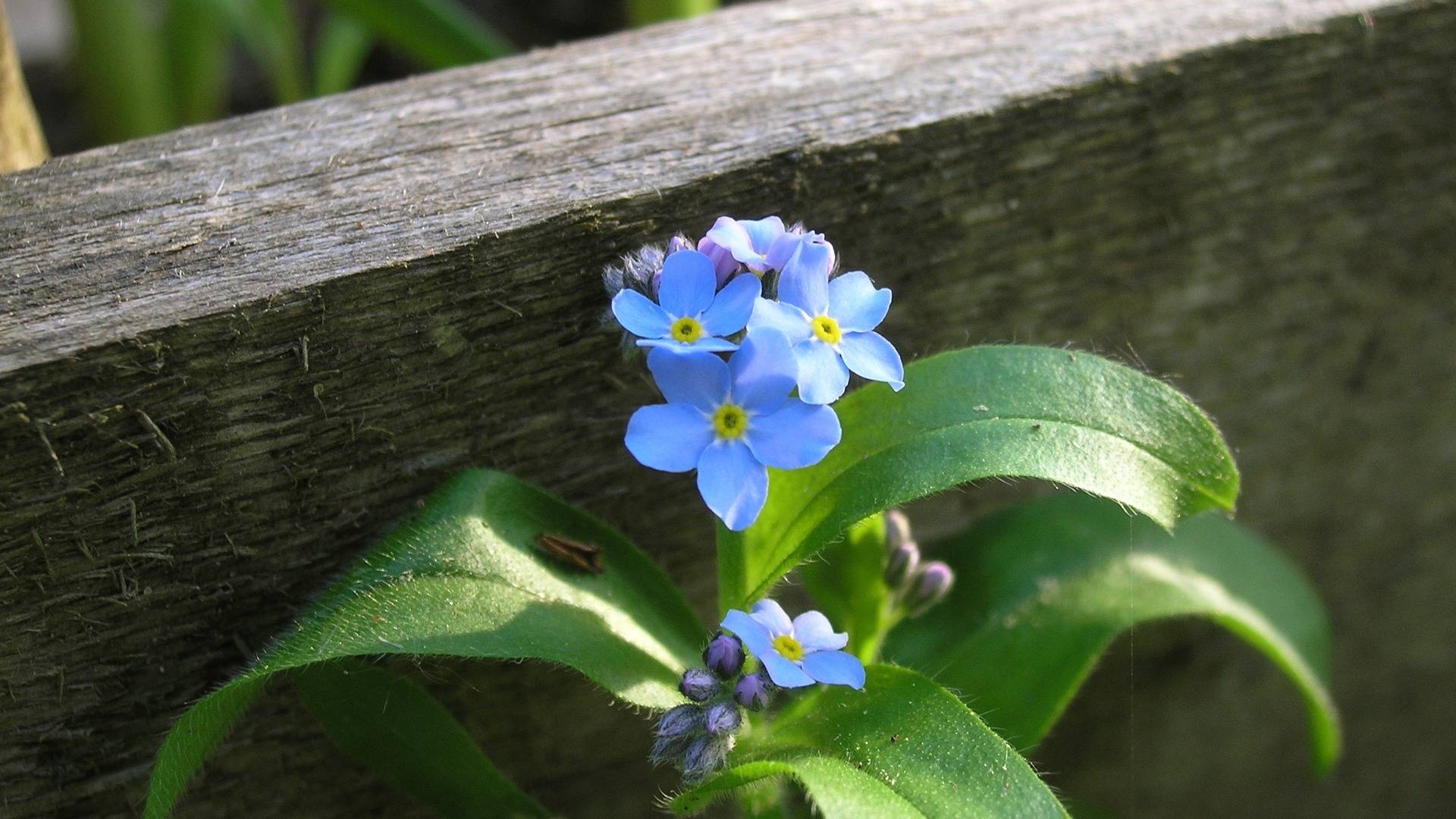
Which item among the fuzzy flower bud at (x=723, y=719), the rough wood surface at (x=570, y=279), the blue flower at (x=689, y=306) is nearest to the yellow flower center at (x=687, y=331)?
the blue flower at (x=689, y=306)

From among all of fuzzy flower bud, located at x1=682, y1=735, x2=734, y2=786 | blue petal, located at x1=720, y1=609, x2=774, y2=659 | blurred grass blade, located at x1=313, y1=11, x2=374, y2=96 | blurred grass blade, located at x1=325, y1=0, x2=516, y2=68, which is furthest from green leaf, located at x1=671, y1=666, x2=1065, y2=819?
blurred grass blade, located at x1=313, y1=11, x2=374, y2=96

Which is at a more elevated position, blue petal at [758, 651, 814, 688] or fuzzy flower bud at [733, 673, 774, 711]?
blue petal at [758, 651, 814, 688]

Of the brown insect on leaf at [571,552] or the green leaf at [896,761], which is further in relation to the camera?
the brown insect on leaf at [571,552]

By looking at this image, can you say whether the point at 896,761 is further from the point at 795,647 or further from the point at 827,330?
the point at 827,330

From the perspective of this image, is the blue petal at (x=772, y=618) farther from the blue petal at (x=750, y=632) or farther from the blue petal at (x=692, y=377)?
the blue petal at (x=692, y=377)

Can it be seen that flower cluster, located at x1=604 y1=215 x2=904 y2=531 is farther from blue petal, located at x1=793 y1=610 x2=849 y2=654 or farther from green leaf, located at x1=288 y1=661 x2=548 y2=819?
green leaf, located at x1=288 y1=661 x2=548 y2=819

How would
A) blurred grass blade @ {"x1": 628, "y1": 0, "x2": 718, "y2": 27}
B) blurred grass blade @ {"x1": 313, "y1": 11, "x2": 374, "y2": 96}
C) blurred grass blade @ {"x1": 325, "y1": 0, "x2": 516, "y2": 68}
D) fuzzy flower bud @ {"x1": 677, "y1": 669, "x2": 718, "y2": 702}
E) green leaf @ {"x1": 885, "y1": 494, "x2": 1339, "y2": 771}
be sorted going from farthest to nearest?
blurred grass blade @ {"x1": 313, "y1": 11, "x2": 374, "y2": 96} < blurred grass blade @ {"x1": 628, "y1": 0, "x2": 718, "y2": 27} < blurred grass blade @ {"x1": 325, "y1": 0, "x2": 516, "y2": 68} < green leaf @ {"x1": 885, "y1": 494, "x2": 1339, "y2": 771} < fuzzy flower bud @ {"x1": 677, "y1": 669, "x2": 718, "y2": 702}

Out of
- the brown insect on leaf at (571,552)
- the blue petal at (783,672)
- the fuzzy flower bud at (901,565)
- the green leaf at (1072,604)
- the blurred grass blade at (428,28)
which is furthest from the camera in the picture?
the blurred grass blade at (428,28)
